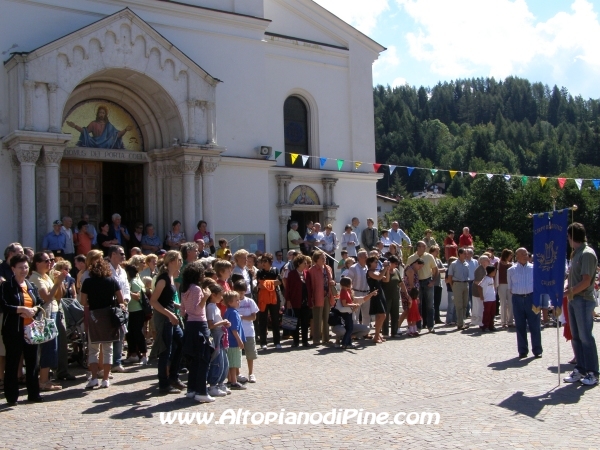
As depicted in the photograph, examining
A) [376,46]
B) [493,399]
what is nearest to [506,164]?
[376,46]

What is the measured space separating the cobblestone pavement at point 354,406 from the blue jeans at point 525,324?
0.95 ft

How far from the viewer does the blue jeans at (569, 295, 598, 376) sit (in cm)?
955

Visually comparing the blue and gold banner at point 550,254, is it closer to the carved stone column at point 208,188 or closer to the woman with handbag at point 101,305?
the woman with handbag at point 101,305

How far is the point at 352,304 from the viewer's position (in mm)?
13852

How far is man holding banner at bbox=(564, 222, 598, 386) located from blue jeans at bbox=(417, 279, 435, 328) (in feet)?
21.9

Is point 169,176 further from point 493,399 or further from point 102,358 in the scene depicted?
point 493,399

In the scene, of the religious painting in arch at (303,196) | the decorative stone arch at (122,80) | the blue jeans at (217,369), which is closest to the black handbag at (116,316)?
the blue jeans at (217,369)

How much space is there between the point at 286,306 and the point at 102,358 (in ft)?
16.2

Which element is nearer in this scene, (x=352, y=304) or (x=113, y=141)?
(x=352, y=304)

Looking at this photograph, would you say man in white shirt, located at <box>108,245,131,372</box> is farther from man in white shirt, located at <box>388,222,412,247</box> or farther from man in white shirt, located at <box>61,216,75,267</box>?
man in white shirt, located at <box>388,222,412,247</box>

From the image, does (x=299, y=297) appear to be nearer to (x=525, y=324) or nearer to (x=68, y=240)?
(x=525, y=324)

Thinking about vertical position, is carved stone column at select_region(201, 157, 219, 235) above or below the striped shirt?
above

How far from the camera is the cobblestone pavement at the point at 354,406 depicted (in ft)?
22.9

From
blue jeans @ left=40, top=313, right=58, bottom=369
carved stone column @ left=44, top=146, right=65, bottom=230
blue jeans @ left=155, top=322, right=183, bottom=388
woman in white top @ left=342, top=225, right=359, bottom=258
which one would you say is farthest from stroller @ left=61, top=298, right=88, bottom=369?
woman in white top @ left=342, top=225, right=359, bottom=258
